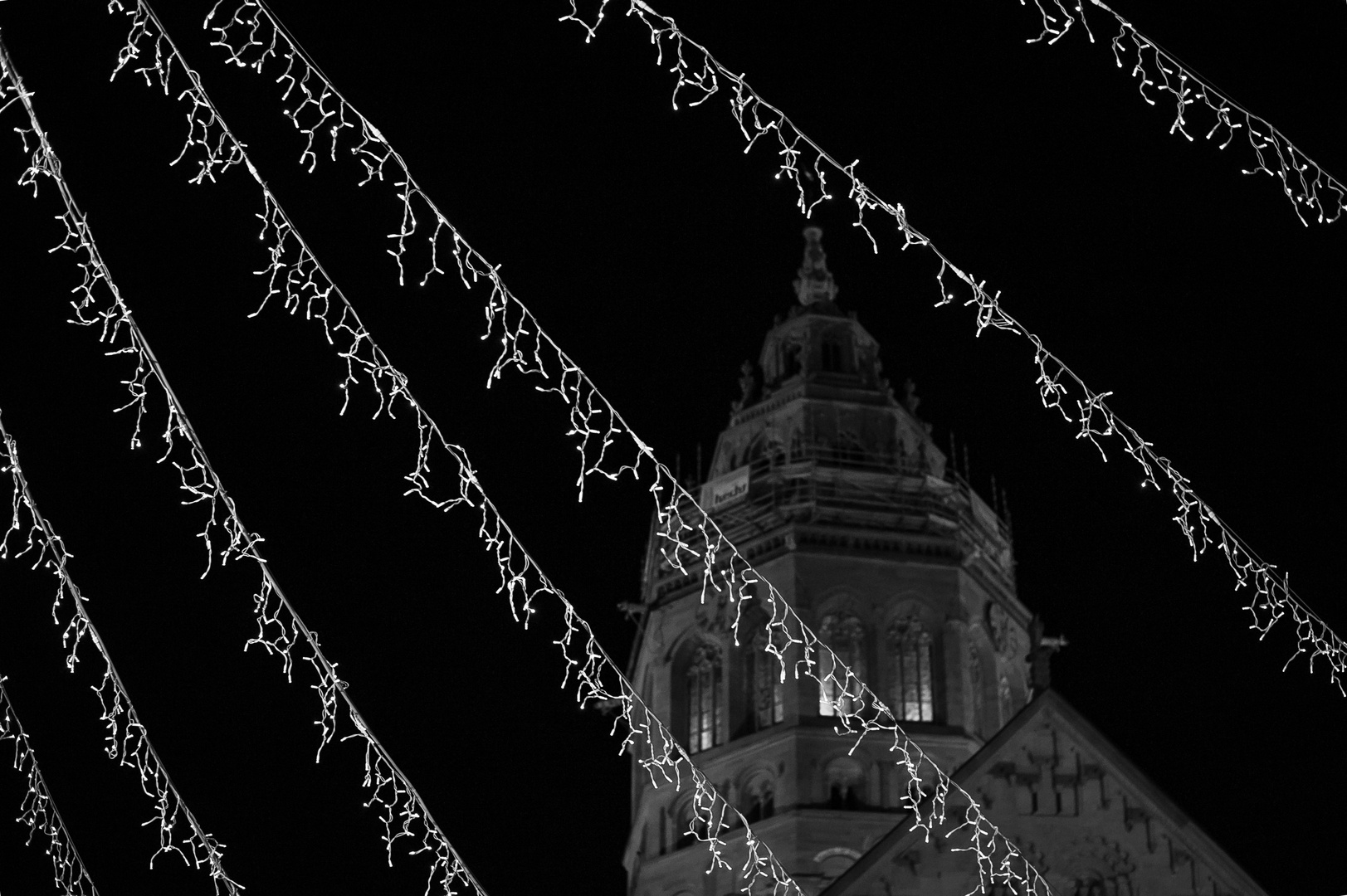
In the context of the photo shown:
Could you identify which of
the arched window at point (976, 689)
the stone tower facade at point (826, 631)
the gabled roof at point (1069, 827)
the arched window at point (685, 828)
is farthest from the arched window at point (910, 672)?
the gabled roof at point (1069, 827)

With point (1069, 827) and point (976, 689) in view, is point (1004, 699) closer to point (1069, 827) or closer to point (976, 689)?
point (976, 689)

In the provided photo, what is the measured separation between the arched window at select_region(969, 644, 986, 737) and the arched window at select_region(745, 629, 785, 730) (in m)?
3.62

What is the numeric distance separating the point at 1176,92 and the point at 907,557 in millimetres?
29320

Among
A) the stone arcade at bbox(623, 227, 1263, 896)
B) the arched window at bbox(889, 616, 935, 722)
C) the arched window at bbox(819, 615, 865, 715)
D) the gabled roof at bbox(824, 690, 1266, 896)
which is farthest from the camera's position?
the arched window at bbox(889, 616, 935, 722)

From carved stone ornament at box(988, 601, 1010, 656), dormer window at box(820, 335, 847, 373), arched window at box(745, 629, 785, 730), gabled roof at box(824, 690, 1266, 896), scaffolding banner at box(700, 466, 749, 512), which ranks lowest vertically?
gabled roof at box(824, 690, 1266, 896)

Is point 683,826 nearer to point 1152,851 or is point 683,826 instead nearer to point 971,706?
point 971,706

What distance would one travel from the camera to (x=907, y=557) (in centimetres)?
3797

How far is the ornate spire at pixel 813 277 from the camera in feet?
152

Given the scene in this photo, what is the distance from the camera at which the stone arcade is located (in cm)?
3459

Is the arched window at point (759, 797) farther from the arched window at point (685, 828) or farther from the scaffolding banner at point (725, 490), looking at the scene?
the scaffolding banner at point (725, 490)

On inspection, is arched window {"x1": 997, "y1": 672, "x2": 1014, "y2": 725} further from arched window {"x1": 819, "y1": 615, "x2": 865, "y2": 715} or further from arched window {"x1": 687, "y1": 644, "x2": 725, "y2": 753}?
arched window {"x1": 687, "y1": 644, "x2": 725, "y2": 753}

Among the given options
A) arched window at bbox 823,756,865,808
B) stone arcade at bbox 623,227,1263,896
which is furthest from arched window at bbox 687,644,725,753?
arched window at bbox 823,756,865,808

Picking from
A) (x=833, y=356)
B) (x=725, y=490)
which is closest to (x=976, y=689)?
(x=725, y=490)

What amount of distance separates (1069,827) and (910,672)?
1327 centimetres
